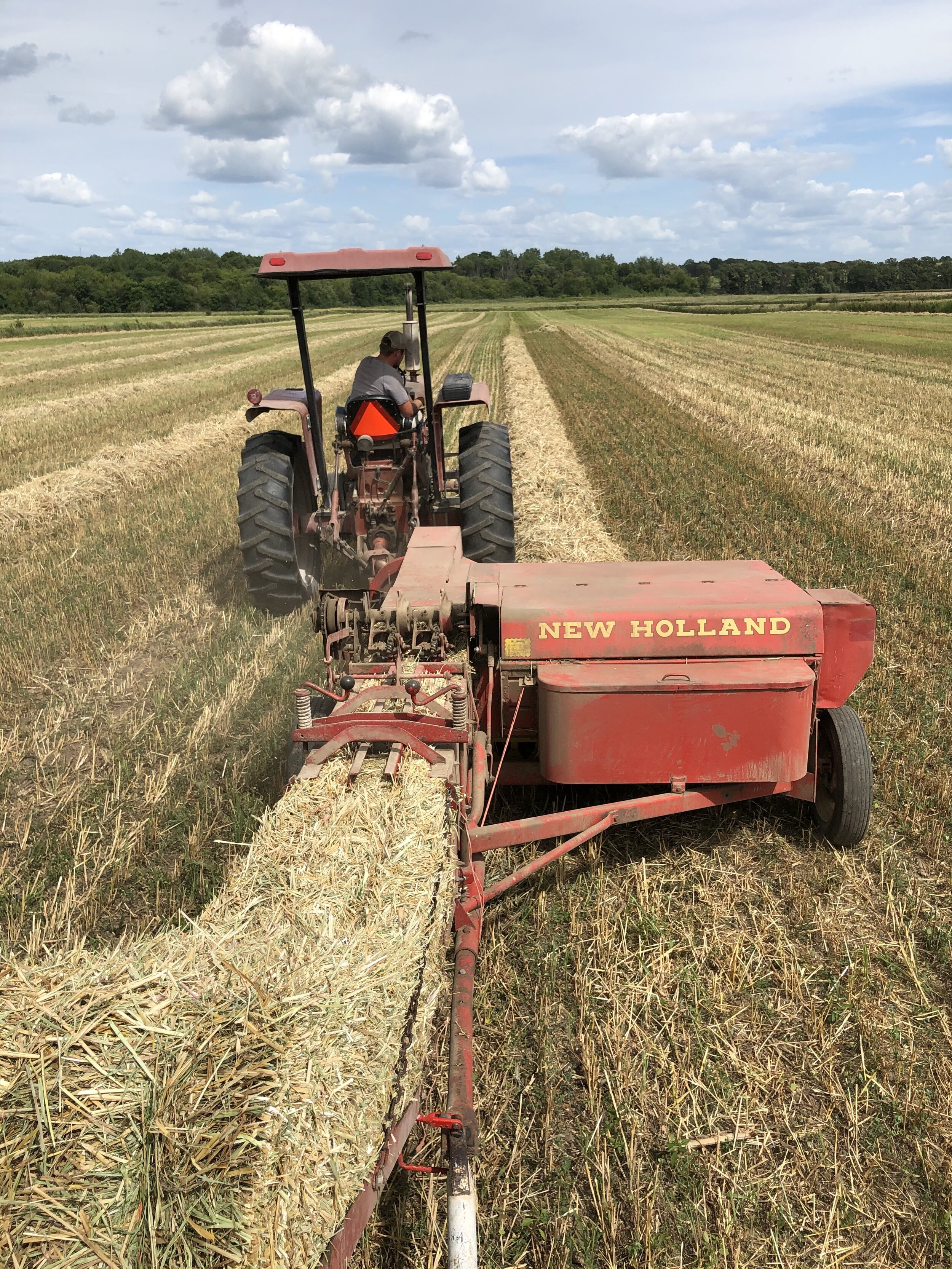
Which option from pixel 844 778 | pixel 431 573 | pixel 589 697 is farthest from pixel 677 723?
pixel 431 573

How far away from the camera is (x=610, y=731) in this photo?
3363mm

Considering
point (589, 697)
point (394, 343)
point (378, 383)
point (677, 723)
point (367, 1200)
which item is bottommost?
point (367, 1200)

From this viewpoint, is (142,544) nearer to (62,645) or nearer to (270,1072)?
(62,645)

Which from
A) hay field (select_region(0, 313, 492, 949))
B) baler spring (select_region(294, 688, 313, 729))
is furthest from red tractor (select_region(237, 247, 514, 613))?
baler spring (select_region(294, 688, 313, 729))

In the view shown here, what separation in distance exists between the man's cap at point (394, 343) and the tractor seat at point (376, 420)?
0.47m

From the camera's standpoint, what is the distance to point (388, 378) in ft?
19.1

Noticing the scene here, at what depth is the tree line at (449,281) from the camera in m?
60.0

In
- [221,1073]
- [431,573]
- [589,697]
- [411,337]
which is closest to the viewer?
[221,1073]

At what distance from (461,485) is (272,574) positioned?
1426mm

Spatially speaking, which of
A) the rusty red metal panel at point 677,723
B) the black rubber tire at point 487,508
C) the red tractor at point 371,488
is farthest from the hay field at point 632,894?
the black rubber tire at point 487,508

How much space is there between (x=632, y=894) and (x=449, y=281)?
276 ft

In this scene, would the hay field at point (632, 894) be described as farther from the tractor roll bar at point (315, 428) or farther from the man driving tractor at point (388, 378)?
the man driving tractor at point (388, 378)

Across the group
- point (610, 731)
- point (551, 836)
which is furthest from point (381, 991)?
point (610, 731)

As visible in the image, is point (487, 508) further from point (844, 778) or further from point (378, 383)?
point (844, 778)
